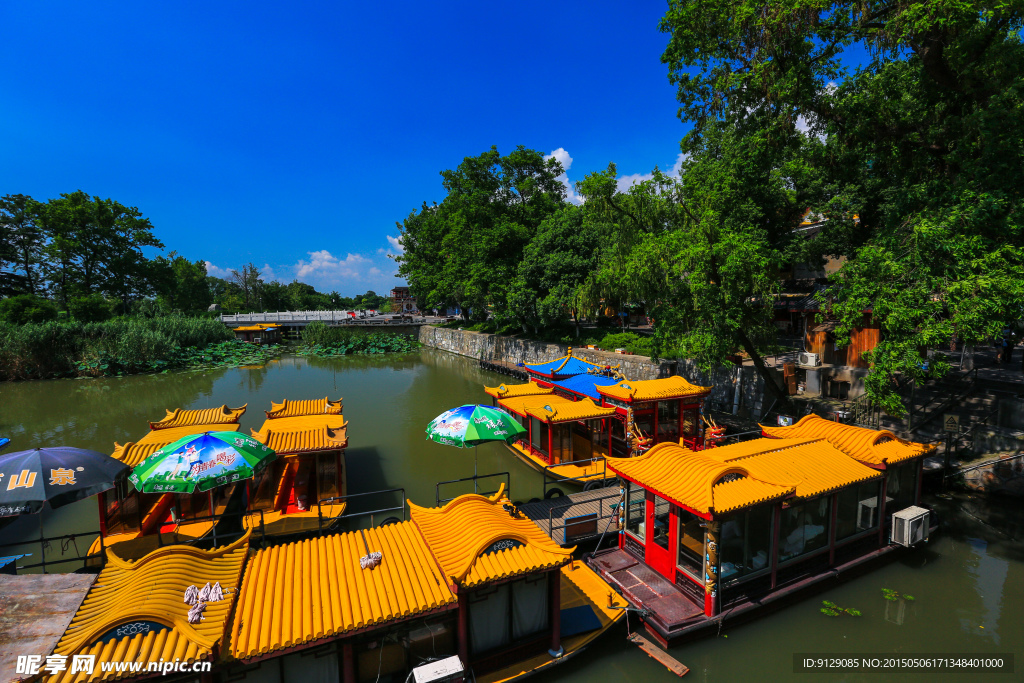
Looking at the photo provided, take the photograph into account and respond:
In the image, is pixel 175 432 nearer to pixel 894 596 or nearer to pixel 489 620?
pixel 489 620

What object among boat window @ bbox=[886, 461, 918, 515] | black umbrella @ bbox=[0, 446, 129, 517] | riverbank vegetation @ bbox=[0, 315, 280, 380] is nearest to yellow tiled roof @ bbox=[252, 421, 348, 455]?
black umbrella @ bbox=[0, 446, 129, 517]

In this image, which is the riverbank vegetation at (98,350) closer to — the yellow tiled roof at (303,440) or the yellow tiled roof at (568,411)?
the yellow tiled roof at (303,440)

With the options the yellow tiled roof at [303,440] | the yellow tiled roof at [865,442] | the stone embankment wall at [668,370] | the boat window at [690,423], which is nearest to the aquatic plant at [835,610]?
the yellow tiled roof at [865,442]

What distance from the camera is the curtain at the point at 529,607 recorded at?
6480 mm

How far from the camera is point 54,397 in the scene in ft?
91.1

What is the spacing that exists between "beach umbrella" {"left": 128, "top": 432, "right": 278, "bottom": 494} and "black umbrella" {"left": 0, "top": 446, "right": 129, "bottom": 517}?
564 millimetres

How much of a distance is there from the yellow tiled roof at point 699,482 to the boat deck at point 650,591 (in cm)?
187

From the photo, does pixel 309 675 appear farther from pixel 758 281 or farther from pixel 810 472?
pixel 758 281

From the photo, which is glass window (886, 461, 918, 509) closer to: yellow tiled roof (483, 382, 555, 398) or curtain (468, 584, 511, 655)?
curtain (468, 584, 511, 655)

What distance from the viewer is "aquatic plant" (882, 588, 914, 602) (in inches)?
339

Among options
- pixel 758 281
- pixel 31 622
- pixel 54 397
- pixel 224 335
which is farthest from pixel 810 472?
pixel 224 335

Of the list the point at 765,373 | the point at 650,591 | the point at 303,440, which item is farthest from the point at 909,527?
the point at 303,440

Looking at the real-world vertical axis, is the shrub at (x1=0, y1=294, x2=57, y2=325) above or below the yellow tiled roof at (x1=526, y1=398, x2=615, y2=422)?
above

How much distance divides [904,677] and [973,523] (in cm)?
677
